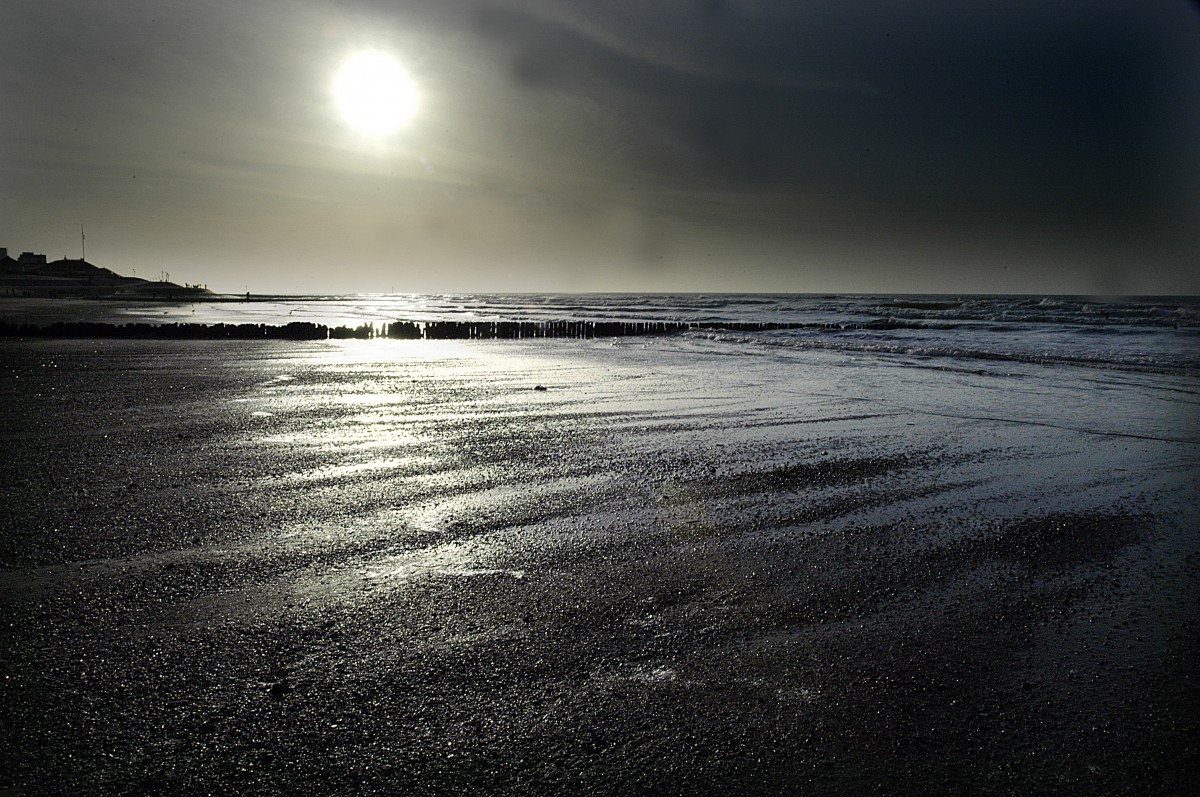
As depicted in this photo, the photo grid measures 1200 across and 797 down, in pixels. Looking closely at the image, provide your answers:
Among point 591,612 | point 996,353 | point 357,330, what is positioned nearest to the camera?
point 591,612

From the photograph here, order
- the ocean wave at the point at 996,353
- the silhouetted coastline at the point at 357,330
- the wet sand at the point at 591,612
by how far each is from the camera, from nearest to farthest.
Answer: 1. the wet sand at the point at 591,612
2. the ocean wave at the point at 996,353
3. the silhouetted coastline at the point at 357,330

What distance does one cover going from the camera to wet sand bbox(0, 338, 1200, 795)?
2248mm

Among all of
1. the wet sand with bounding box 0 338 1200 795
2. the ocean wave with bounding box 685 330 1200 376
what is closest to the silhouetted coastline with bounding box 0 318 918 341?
the ocean wave with bounding box 685 330 1200 376

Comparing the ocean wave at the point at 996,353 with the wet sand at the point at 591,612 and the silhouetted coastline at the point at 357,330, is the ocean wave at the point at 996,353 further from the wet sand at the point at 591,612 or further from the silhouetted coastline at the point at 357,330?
the wet sand at the point at 591,612

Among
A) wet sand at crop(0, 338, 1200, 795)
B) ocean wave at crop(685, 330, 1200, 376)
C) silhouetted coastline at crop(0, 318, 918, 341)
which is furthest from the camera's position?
silhouetted coastline at crop(0, 318, 918, 341)

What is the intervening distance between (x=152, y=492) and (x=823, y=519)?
5.24m

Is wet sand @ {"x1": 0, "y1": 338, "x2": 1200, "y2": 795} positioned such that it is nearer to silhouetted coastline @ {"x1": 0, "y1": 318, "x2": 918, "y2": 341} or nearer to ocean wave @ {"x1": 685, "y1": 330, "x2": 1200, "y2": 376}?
ocean wave @ {"x1": 685, "y1": 330, "x2": 1200, "y2": 376}

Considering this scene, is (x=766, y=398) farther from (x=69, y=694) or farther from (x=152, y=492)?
(x=69, y=694)

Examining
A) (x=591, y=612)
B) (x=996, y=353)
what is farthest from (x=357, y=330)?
(x=591, y=612)

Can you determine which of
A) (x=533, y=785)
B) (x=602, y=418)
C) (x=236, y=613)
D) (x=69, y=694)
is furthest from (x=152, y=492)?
(x=602, y=418)

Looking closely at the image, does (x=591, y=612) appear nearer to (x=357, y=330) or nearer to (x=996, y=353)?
(x=996, y=353)

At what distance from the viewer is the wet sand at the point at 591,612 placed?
88.5 inches

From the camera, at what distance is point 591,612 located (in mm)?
3299

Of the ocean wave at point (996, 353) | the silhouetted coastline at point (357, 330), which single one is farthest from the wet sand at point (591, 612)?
the silhouetted coastline at point (357, 330)
